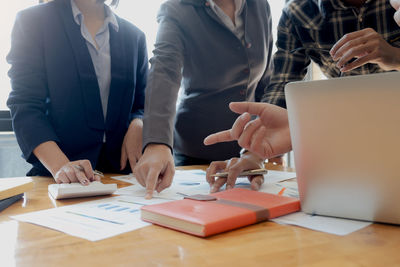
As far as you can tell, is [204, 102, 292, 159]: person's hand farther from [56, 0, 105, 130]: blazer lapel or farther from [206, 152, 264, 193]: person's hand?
[56, 0, 105, 130]: blazer lapel

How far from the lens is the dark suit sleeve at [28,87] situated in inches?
47.6

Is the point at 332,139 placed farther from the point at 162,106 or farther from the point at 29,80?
the point at 29,80

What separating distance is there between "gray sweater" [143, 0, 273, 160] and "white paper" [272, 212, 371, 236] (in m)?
0.85

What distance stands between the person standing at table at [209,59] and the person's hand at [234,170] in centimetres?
40

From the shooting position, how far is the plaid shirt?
1322 millimetres

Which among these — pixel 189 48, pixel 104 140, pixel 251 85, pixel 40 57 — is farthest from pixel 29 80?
pixel 251 85

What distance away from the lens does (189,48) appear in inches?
59.4

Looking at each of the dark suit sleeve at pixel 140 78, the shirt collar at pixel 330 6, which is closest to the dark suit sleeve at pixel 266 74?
the shirt collar at pixel 330 6

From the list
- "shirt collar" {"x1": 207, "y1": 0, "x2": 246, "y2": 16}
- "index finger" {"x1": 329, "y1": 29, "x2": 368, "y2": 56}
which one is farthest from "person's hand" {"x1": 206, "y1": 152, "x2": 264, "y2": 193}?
"shirt collar" {"x1": 207, "y1": 0, "x2": 246, "y2": 16}

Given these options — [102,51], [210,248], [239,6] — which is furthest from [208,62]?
[210,248]

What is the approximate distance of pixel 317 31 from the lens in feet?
4.65

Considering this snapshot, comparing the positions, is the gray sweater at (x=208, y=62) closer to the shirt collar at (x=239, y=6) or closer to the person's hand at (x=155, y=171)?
the shirt collar at (x=239, y=6)

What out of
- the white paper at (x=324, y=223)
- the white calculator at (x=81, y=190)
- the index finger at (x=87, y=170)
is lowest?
the white paper at (x=324, y=223)

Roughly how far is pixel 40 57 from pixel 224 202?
1.04 meters
